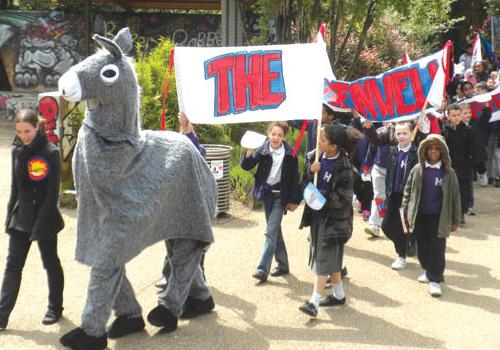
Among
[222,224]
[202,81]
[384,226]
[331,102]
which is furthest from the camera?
[222,224]

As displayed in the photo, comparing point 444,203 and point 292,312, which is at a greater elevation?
point 444,203

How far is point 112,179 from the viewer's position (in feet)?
14.4

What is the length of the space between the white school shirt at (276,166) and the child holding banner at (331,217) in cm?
60

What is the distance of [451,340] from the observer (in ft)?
16.4

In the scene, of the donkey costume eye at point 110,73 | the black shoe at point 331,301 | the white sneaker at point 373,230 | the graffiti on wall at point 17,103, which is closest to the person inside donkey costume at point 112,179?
the donkey costume eye at point 110,73

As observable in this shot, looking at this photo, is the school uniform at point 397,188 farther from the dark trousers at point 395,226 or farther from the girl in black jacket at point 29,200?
the girl in black jacket at point 29,200

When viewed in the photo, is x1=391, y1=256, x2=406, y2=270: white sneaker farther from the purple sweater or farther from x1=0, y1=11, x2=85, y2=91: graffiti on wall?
x1=0, y1=11, x2=85, y2=91: graffiti on wall

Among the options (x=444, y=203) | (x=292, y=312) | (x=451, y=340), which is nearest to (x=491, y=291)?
(x=444, y=203)

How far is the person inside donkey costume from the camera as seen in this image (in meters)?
4.40

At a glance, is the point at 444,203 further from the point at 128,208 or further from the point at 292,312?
the point at 128,208

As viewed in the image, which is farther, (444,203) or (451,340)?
(444,203)

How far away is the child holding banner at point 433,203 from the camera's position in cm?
610

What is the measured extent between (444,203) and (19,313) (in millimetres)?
3713

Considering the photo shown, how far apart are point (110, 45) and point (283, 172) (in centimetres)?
229
